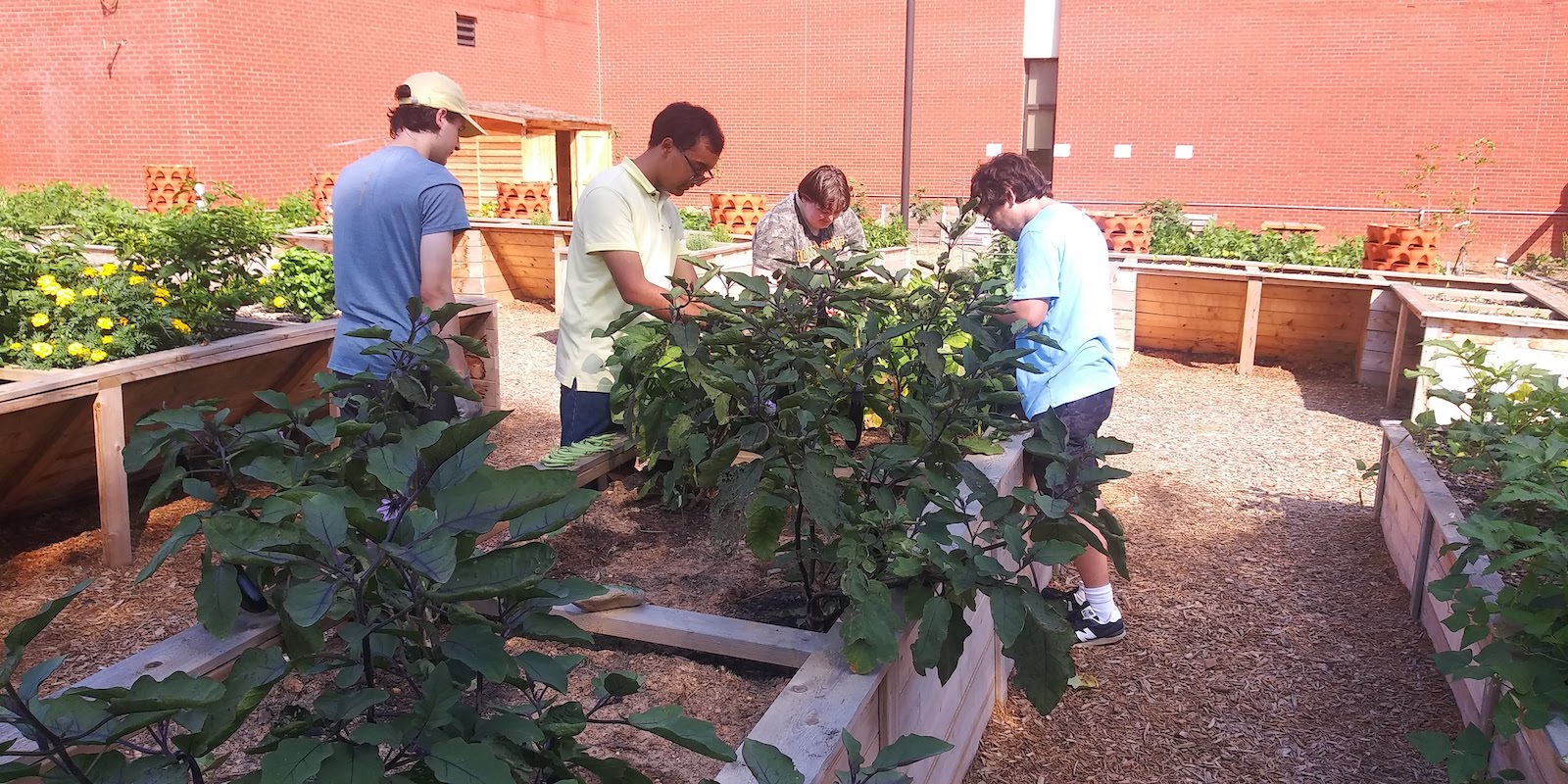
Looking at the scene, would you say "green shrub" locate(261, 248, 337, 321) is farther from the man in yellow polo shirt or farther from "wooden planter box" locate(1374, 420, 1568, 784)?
"wooden planter box" locate(1374, 420, 1568, 784)

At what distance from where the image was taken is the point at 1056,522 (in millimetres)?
2287

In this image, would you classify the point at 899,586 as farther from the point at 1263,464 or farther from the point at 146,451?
the point at 1263,464

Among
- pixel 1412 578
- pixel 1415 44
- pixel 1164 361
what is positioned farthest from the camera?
pixel 1415 44

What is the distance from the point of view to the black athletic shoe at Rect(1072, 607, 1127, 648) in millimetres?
4145

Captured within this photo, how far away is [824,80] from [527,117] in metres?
6.53

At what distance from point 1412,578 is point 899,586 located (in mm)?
3100

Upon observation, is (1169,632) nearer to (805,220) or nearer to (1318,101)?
(805,220)

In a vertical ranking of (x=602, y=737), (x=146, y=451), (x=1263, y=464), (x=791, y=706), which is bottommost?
(x=1263, y=464)

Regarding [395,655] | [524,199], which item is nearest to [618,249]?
[395,655]

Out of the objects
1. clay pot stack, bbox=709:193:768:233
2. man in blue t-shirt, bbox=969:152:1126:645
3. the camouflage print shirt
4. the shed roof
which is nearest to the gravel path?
man in blue t-shirt, bbox=969:152:1126:645

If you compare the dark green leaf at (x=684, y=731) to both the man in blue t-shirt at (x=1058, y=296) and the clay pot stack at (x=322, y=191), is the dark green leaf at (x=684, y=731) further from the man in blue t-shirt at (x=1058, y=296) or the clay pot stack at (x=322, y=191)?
the clay pot stack at (x=322, y=191)

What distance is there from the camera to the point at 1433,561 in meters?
4.07

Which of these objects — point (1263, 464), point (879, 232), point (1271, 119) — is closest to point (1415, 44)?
point (1271, 119)

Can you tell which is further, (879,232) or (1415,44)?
(1415,44)
